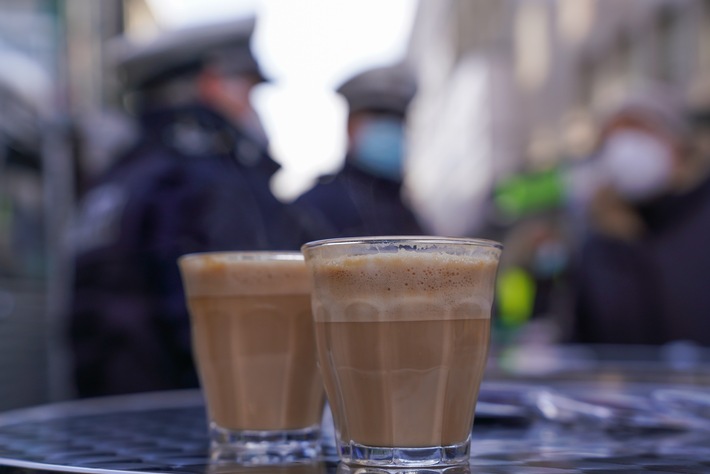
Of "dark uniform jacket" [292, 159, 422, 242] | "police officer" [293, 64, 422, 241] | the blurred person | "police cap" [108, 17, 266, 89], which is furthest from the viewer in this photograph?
the blurred person

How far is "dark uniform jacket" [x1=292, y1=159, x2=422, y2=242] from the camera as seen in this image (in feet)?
11.8

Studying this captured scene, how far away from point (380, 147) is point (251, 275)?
2.94 metres

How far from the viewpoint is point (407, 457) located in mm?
872

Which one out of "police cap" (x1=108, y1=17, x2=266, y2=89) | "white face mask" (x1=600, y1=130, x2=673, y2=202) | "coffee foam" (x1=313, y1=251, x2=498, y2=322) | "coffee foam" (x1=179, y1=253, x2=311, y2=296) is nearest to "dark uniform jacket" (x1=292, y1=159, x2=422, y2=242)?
"police cap" (x1=108, y1=17, x2=266, y2=89)

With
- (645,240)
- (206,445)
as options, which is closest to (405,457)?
(206,445)

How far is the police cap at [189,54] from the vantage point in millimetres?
3082

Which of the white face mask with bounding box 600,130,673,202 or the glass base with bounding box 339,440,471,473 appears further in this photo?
the white face mask with bounding box 600,130,673,202

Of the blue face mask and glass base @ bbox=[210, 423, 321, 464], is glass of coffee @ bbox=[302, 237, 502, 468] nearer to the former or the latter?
glass base @ bbox=[210, 423, 321, 464]

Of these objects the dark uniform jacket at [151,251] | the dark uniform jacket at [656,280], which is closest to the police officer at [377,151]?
the dark uniform jacket at [656,280]

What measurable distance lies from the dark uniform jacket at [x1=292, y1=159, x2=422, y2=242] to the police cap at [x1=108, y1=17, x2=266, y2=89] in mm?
631

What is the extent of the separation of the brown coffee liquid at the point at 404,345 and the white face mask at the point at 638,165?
360 cm

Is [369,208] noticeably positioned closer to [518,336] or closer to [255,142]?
[255,142]

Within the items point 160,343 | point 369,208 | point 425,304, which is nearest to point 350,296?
point 425,304

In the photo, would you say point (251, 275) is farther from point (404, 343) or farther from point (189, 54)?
point (189, 54)
